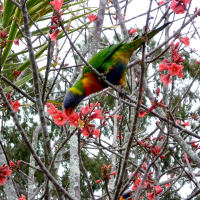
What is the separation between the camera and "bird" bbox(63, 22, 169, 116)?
2422mm

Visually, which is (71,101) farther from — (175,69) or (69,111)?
(175,69)

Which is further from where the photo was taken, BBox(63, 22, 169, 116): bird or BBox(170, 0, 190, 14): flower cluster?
BBox(63, 22, 169, 116): bird

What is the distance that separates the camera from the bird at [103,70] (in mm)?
2422

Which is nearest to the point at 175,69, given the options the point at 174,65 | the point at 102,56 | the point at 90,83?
the point at 174,65

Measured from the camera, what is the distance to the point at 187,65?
9.65m

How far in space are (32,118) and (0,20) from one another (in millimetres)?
7900

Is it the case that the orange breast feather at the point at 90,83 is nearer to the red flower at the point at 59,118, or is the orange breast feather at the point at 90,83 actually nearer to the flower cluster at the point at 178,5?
the red flower at the point at 59,118

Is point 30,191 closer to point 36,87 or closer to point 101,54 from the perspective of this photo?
point 101,54

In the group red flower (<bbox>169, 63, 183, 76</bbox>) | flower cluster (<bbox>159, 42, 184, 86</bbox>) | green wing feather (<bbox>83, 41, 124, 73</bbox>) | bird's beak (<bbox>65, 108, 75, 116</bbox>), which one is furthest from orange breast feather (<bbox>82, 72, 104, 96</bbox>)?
red flower (<bbox>169, 63, 183, 76</bbox>)

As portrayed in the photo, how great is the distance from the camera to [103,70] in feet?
9.41

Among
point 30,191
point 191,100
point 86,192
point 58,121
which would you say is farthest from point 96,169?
point 58,121

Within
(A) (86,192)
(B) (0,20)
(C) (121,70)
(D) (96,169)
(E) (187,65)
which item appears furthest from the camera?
(E) (187,65)

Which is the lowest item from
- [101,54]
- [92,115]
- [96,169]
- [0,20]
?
[92,115]

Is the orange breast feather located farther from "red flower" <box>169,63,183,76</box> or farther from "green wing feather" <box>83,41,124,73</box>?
"red flower" <box>169,63,183,76</box>
